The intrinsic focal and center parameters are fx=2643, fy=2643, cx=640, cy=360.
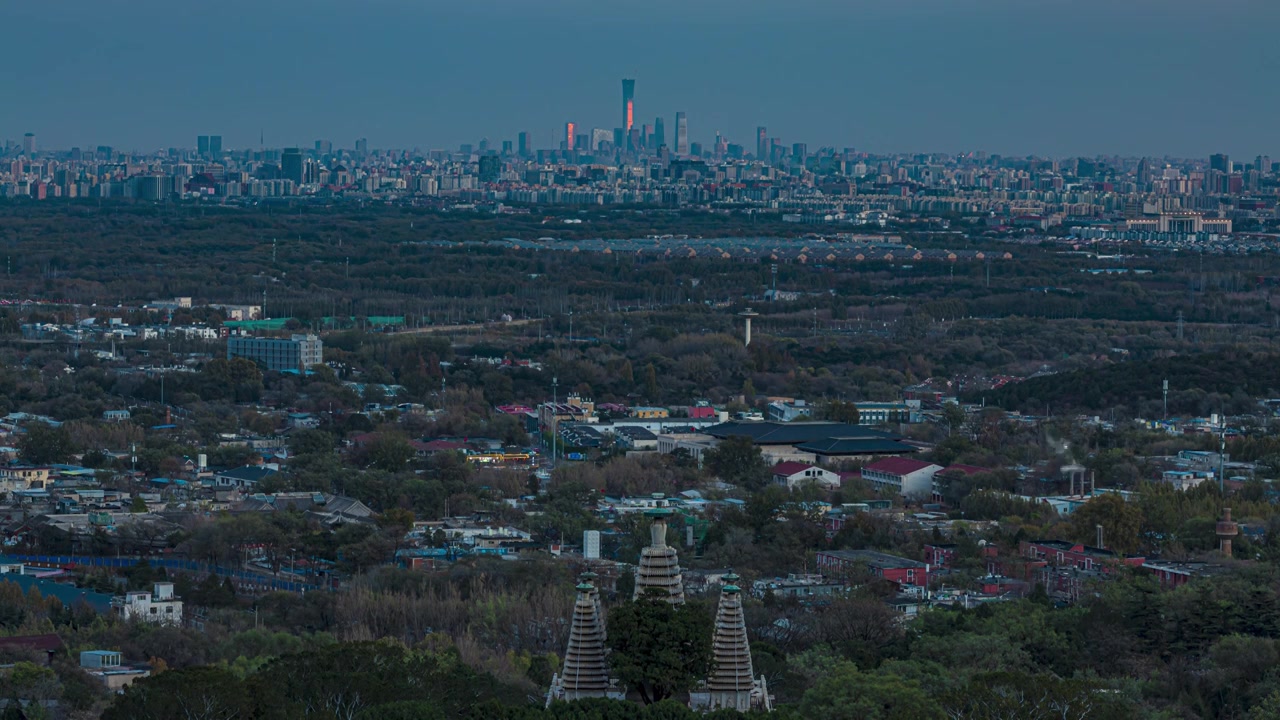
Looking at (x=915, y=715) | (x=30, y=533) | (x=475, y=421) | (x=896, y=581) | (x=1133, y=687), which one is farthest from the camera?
(x=475, y=421)

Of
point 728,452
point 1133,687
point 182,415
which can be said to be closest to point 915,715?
point 1133,687

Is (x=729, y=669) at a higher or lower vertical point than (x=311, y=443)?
higher

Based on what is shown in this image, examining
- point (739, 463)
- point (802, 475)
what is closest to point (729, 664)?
point (802, 475)

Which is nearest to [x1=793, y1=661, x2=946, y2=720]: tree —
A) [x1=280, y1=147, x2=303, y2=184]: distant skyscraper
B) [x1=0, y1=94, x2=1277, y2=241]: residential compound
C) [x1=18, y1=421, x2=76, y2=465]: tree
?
[x1=18, y1=421, x2=76, y2=465]: tree

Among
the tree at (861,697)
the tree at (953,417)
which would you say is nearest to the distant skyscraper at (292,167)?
the tree at (953,417)

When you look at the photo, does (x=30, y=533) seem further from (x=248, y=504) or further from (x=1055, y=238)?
(x=1055, y=238)

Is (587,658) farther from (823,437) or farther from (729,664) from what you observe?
(823,437)
